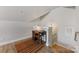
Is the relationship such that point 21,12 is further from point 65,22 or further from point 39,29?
point 65,22

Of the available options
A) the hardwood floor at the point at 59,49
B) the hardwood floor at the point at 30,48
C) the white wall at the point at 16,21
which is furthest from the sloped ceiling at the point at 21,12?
the hardwood floor at the point at 59,49

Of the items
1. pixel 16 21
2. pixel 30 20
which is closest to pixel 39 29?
pixel 30 20

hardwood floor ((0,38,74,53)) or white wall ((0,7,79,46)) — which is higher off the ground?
white wall ((0,7,79,46))

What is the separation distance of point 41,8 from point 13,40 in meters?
0.47

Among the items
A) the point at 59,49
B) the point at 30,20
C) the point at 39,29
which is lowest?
the point at 59,49

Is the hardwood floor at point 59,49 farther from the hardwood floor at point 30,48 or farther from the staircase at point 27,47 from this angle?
the staircase at point 27,47

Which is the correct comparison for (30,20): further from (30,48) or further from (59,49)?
(59,49)

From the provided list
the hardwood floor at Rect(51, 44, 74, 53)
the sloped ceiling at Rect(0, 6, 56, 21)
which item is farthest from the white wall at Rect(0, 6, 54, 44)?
the hardwood floor at Rect(51, 44, 74, 53)

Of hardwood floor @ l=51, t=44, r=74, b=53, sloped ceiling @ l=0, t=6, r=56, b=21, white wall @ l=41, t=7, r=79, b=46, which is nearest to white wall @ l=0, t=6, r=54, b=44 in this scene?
→ sloped ceiling @ l=0, t=6, r=56, b=21

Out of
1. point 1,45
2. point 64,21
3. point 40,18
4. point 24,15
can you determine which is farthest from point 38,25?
point 1,45

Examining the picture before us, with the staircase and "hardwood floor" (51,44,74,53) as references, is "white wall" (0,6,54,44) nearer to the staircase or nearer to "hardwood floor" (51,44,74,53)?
the staircase

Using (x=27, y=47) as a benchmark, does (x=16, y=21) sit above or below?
above
